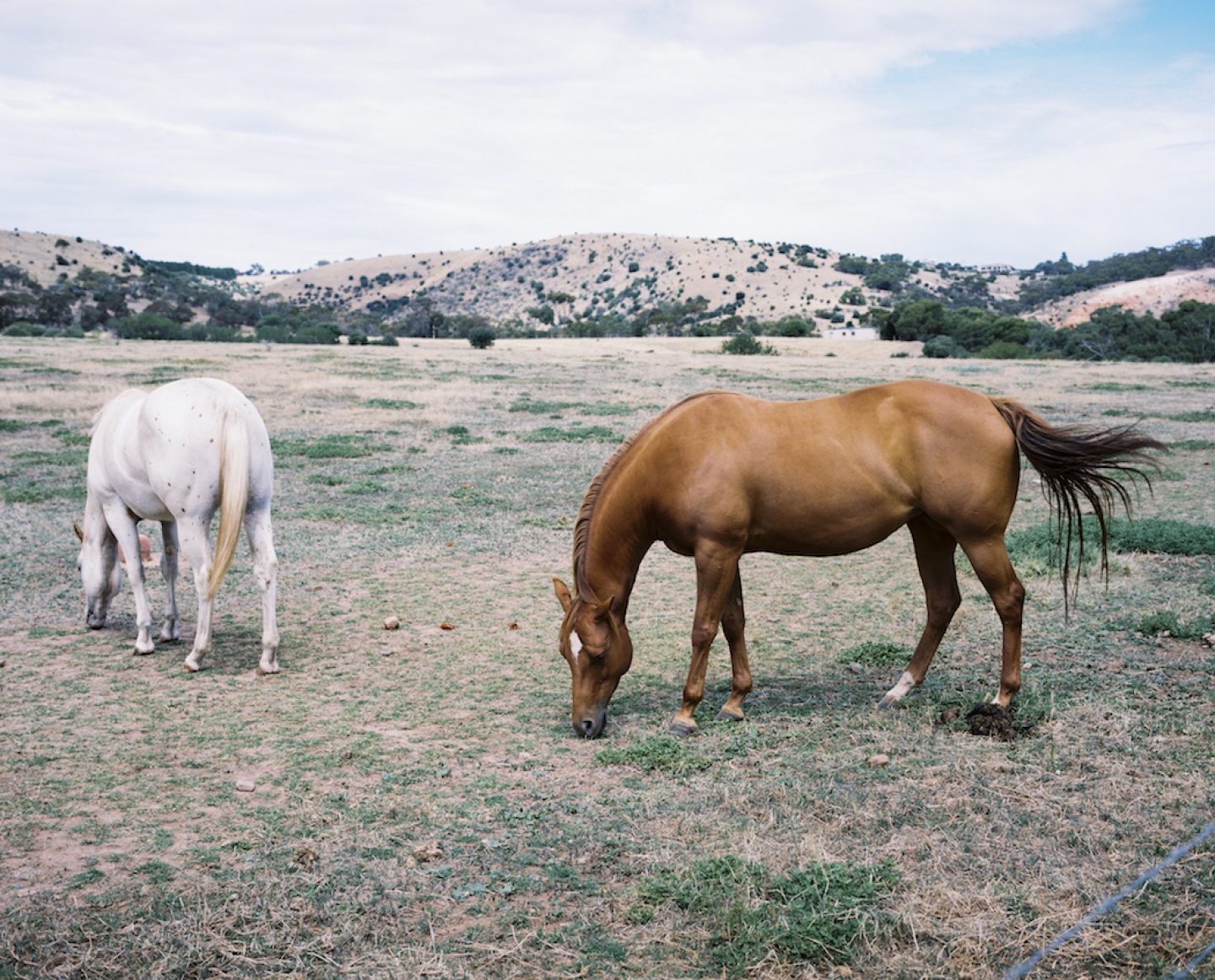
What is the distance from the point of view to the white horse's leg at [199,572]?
754cm

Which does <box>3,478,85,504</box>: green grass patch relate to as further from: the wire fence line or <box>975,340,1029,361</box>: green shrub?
<box>975,340,1029,361</box>: green shrub

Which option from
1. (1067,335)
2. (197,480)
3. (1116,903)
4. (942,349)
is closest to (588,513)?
(197,480)

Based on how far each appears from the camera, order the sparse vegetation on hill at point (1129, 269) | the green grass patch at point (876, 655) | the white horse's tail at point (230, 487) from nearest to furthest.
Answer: the white horse's tail at point (230, 487) < the green grass patch at point (876, 655) < the sparse vegetation on hill at point (1129, 269)

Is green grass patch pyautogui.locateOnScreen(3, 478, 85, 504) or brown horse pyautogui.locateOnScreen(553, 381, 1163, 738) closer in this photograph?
brown horse pyautogui.locateOnScreen(553, 381, 1163, 738)

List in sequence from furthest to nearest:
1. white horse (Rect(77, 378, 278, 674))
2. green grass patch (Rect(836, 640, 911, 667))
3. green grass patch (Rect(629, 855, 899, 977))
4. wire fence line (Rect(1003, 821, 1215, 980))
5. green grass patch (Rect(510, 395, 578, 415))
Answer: green grass patch (Rect(510, 395, 578, 415)) → green grass patch (Rect(836, 640, 911, 667)) → white horse (Rect(77, 378, 278, 674)) → green grass patch (Rect(629, 855, 899, 977)) → wire fence line (Rect(1003, 821, 1215, 980))

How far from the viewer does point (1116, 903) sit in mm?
3934

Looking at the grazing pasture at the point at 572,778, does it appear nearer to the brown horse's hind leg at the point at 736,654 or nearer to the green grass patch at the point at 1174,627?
the green grass patch at the point at 1174,627

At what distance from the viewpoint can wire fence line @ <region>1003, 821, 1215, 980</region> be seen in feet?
11.6

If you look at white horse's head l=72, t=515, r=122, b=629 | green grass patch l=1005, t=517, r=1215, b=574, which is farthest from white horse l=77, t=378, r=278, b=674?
green grass patch l=1005, t=517, r=1215, b=574

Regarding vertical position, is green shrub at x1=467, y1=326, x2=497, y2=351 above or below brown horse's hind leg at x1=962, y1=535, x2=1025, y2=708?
above

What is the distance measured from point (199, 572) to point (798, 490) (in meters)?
4.56

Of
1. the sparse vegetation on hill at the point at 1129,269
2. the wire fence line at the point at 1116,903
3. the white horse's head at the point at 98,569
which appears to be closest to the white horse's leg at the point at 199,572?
the white horse's head at the point at 98,569

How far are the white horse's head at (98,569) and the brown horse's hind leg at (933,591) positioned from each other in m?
6.41

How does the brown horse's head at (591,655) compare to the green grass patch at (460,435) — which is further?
the green grass patch at (460,435)
